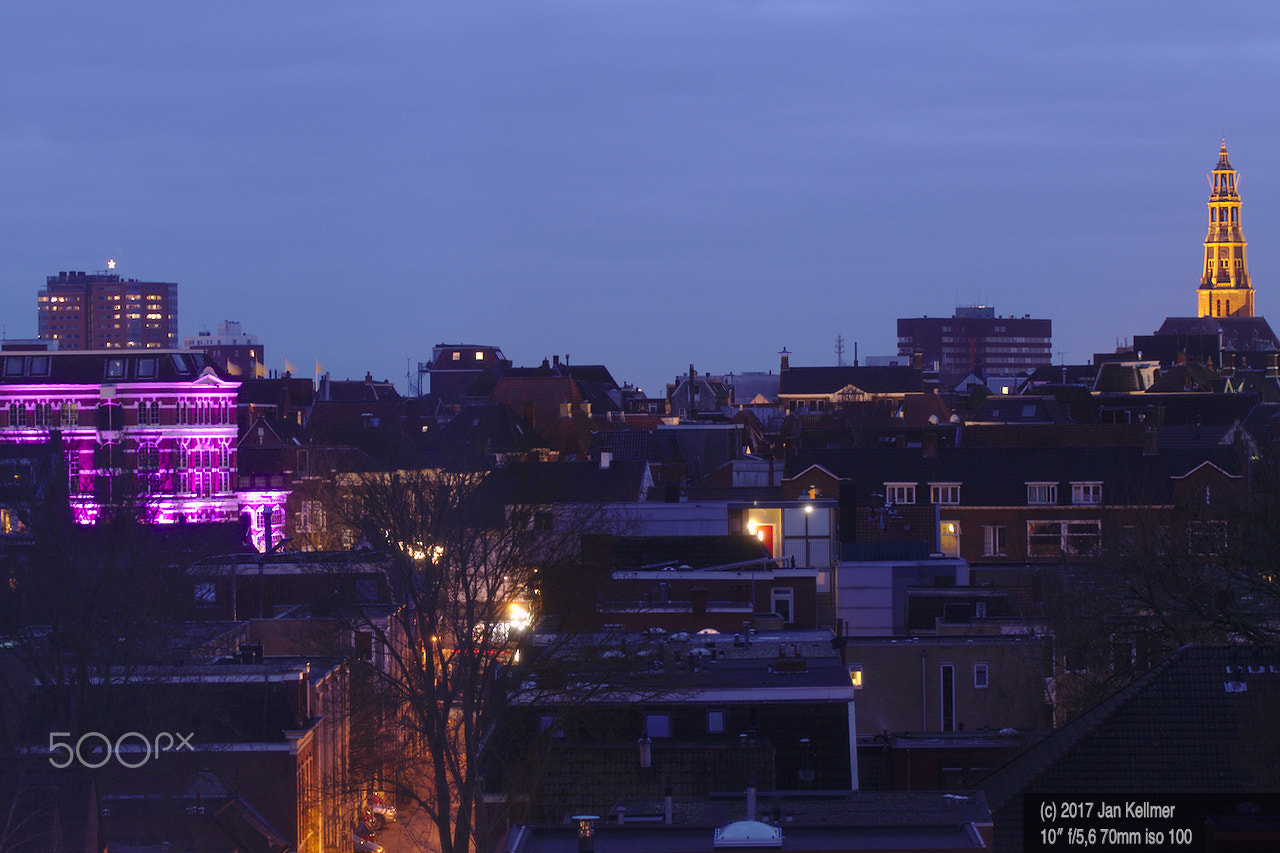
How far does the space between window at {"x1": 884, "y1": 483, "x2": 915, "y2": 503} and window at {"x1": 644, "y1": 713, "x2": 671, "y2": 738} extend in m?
38.6

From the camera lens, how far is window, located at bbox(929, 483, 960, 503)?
66.4 metres

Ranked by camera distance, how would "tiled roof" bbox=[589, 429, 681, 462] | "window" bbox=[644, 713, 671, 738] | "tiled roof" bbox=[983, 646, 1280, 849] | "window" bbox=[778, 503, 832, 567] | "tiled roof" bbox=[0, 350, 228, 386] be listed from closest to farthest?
"tiled roof" bbox=[983, 646, 1280, 849] < "window" bbox=[644, 713, 671, 738] < "window" bbox=[778, 503, 832, 567] < "tiled roof" bbox=[589, 429, 681, 462] < "tiled roof" bbox=[0, 350, 228, 386]

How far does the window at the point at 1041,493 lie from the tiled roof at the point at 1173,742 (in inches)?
1634

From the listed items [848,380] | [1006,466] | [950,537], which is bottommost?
[950,537]

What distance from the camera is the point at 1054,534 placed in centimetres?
6588

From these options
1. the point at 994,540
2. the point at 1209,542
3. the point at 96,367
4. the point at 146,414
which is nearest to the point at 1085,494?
the point at 994,540

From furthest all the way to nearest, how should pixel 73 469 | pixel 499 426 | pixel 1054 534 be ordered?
pixel 499 426, pixel 73 469, pixel 1054 534

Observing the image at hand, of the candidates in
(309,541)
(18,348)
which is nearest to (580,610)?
(309,541)

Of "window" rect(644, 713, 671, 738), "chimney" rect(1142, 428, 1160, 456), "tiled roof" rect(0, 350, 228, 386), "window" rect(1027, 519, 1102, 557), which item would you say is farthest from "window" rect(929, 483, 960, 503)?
"tiled roof" rect(0, 350, 228, 386)

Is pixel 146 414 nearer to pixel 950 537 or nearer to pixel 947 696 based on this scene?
pixel 950 537

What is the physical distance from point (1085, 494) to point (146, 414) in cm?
4674

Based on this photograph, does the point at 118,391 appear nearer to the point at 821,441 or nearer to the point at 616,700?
the point at 821,441

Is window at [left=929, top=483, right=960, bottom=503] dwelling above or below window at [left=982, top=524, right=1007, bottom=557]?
above

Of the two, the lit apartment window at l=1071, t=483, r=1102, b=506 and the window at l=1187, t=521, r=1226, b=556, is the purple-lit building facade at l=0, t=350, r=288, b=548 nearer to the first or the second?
the lit apartment window at l=1071, t=483, r=1102, b=506
